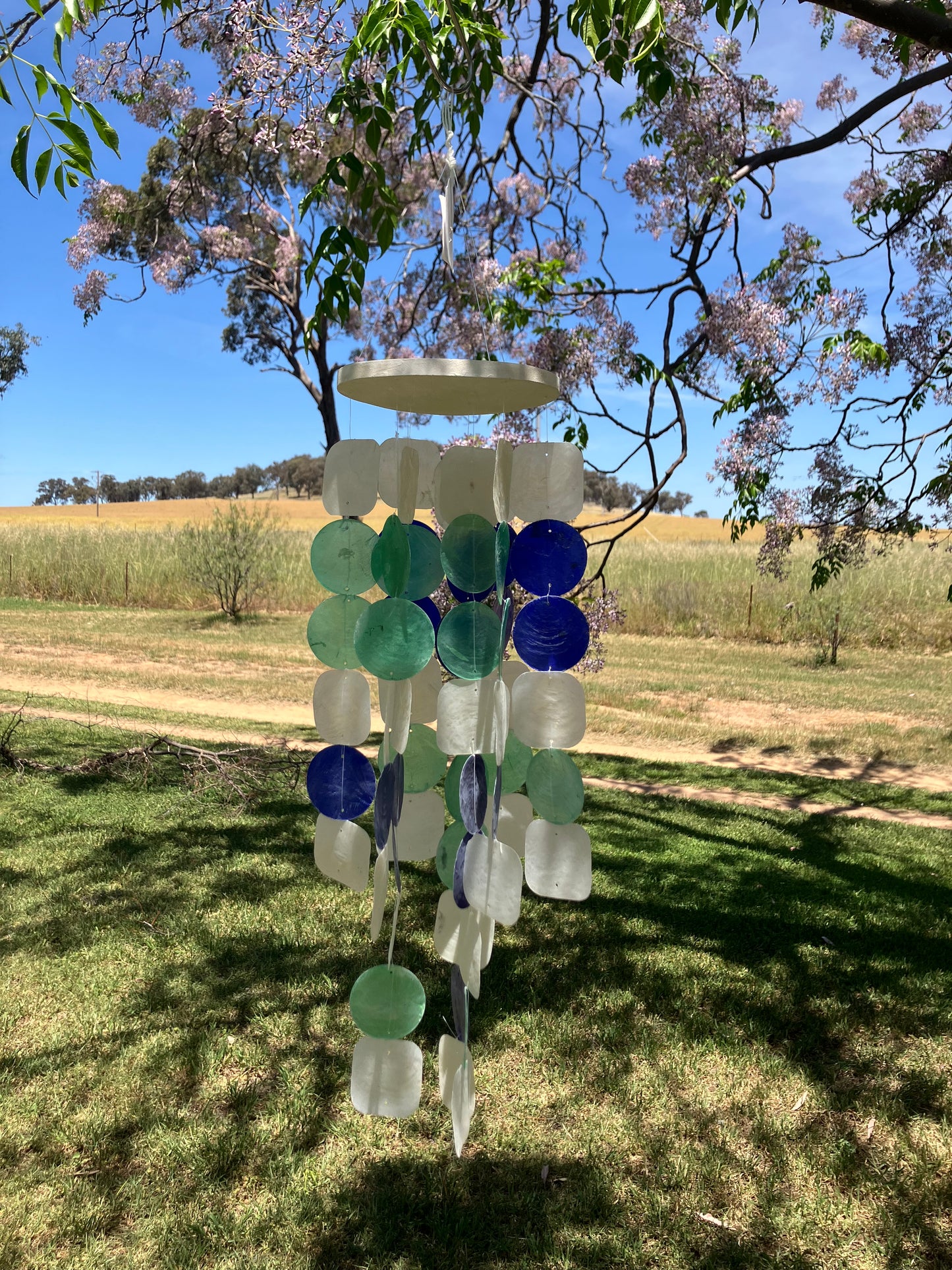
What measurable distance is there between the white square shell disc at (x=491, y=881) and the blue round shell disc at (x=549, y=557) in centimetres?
42

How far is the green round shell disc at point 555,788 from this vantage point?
1.52m

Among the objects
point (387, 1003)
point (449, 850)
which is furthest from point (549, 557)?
point (387, 1003)

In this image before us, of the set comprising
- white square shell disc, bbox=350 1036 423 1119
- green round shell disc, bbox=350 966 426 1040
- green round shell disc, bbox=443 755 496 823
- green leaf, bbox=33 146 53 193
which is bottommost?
white square shell disc, bbox=350 1036 423 1119

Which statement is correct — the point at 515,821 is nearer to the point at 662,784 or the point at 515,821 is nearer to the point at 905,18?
the point at 905,18

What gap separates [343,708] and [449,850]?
329 millimetres

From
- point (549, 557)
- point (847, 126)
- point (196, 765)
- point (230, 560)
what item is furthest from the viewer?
point (230, 560)

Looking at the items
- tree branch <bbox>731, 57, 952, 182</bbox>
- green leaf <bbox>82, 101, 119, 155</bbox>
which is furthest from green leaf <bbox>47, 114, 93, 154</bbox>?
tree branch <bbox>731, 57, 952, 182</bbox>

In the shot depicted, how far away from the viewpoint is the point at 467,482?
1.46 metres

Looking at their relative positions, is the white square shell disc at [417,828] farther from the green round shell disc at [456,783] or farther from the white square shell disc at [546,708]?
the white square shell disc at [546,708]

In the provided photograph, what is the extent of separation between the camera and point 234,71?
197 inches

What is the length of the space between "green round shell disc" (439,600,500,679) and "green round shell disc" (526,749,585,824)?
0.79 feet

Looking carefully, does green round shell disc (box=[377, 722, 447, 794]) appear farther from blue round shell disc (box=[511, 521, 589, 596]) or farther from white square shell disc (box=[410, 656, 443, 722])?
blue round shell disc (box=[511, 521, 589, 596])

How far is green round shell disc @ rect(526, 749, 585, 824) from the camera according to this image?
4.99 ft

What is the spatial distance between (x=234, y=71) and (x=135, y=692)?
6.86 m
